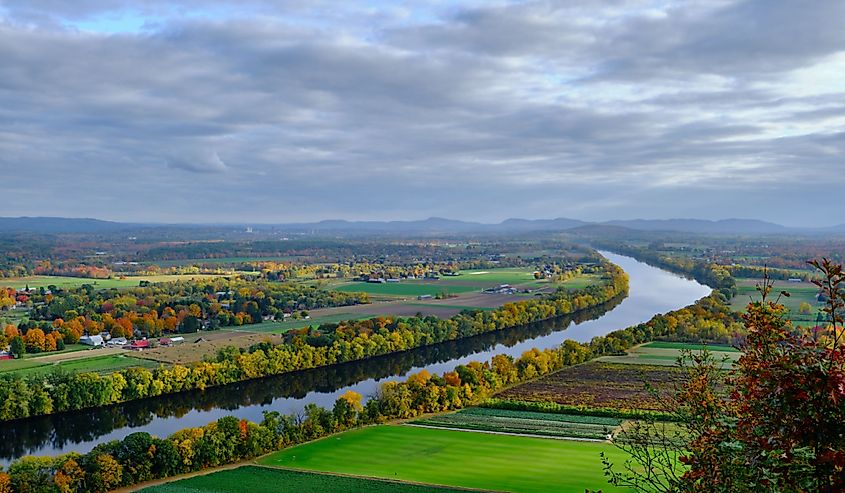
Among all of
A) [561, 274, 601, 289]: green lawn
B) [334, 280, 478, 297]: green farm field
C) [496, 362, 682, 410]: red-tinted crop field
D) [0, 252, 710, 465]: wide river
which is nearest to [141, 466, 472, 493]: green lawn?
[0, 252, 710, 465]: wide river

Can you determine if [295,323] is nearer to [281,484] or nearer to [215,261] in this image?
[281,484]

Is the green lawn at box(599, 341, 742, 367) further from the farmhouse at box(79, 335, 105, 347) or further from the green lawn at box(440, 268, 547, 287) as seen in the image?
the green lawn at box(440, 268, 547, 287)

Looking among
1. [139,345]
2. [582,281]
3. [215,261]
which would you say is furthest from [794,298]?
[215,261]

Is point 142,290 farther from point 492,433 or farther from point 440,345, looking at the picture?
point 492,433

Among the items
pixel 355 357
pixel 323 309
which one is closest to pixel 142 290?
pixel 323 309

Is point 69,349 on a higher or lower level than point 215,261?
lower
